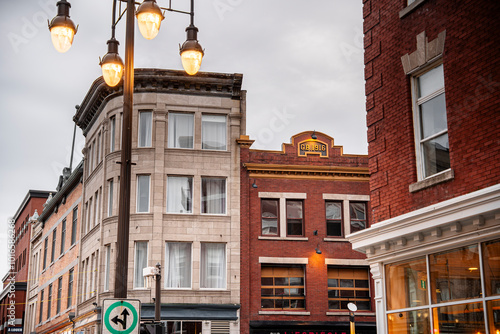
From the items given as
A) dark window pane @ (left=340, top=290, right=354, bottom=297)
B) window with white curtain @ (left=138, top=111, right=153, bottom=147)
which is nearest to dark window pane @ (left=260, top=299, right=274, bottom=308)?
dark window pane @ (left=340, top=290, right=354, bottom=297)

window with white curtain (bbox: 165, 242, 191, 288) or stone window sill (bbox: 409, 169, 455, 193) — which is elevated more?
window with white curtain (bbox: 165, 242, 191, 288)

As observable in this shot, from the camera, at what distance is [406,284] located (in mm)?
13312

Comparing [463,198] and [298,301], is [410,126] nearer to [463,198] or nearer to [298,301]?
[463,198]

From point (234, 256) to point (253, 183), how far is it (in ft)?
13.0

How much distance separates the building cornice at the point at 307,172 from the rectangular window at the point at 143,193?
202 inches

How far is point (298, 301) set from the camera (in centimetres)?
3381

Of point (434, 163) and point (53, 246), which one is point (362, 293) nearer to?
point (434, 163)

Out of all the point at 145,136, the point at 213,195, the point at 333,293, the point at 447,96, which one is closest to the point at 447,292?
the point at 447,96

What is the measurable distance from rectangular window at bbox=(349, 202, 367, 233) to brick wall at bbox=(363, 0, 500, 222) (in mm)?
21195

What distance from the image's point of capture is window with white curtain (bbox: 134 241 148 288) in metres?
32.8

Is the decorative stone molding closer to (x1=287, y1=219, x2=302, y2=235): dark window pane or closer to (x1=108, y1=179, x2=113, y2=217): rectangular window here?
(x1=287, y1=219, x2=302, y2=235): dark window pane

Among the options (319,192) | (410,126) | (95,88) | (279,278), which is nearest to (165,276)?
(279,278)

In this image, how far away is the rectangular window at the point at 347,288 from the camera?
112 ft

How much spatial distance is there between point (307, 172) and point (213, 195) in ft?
16.6
